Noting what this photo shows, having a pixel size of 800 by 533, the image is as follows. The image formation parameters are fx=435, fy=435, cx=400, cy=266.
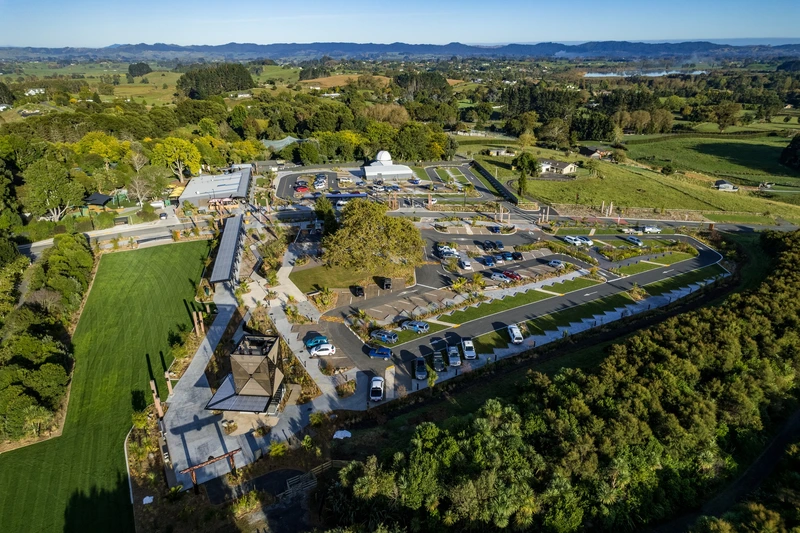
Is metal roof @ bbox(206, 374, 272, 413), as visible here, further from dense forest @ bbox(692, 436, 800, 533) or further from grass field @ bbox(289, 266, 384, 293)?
dense forest @ bbox(692, 436, 800, 533)

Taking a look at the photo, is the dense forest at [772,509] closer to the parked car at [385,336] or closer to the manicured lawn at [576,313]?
the manicured lawn at [576,313]

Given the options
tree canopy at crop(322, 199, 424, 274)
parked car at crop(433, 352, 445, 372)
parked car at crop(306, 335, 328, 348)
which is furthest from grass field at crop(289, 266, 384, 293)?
parked car at crop(433, 352, 445, 372)

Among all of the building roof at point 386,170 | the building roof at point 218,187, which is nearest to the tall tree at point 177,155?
the building roof at point 218,187

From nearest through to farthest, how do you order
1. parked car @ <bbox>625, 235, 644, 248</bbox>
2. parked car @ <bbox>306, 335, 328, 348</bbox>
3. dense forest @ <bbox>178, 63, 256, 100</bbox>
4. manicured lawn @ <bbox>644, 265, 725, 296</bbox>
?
parked car @ <bbox>306, 335, 328, 348</bbox> < manicured lawn @ <bbox>644, 265, 725, 296</bbox> < parked car @ <bbox>625, 235, 644, 248</bbox> < dense forest @ <bbox>178, 63, 256, 100</bbox>

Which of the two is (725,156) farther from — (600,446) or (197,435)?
(197,435)

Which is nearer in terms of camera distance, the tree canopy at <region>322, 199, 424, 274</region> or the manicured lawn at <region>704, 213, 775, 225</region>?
the tree canopy at <region>322, 199, 424, 274</region>

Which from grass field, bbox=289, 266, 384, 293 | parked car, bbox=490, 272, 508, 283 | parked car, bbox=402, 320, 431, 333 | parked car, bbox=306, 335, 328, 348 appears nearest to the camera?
parked car, bbox=306, 335, 328, 348
